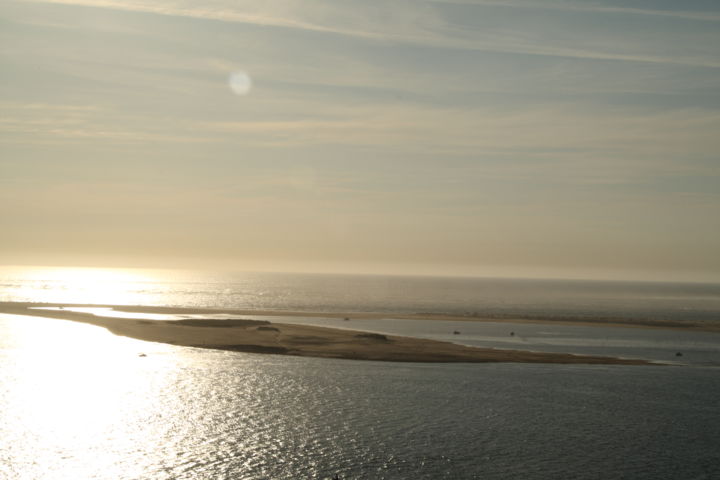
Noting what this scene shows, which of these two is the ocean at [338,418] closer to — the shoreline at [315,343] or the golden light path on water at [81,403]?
the golden light path on water at [81,403]

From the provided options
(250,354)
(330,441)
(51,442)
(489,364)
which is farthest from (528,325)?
(51,442)

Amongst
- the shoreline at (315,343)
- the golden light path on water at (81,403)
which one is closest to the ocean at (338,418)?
the golden light path on water at (81,403)

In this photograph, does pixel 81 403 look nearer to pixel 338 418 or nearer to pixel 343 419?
pixel 338 418

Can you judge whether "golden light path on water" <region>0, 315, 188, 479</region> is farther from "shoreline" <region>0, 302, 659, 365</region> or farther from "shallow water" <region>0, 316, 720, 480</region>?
"shoreline" <region>0, 302, 659, 365</region>

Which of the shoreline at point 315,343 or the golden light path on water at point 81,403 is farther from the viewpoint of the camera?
the shoreline at point 315,343

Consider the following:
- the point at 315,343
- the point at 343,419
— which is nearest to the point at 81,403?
the point at 343,419

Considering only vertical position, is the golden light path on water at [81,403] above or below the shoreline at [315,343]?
below
